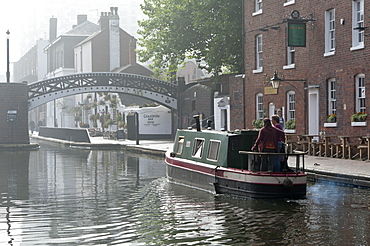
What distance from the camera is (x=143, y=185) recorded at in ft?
57.4

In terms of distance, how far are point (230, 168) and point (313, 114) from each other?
1172 centimetres

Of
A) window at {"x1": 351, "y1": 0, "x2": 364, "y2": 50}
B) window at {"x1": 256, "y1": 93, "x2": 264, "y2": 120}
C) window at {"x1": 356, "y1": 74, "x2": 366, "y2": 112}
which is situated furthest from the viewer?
window at {"x1": 256, "y1": 93, "x2": 264, "y2": 120}

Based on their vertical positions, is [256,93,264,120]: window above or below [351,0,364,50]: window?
below

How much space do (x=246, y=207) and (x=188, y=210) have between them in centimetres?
115

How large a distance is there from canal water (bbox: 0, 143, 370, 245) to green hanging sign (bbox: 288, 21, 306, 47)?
887 cm

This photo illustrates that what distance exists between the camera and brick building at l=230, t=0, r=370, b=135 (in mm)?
22234

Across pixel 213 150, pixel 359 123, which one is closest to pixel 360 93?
pixel 359 123

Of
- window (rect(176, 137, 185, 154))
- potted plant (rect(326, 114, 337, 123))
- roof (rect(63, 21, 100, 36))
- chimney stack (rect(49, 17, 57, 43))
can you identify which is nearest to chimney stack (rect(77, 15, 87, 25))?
roof (rect(63, 21, 100, 36))

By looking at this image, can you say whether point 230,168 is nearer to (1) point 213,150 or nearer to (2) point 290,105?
(1) point 213,150

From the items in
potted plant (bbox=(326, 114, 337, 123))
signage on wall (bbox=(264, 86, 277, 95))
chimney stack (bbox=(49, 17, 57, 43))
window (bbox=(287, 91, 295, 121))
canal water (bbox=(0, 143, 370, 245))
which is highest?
chimney stack (bbox=(49, 17, 57, 43))

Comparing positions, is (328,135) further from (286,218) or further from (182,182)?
(286,218)

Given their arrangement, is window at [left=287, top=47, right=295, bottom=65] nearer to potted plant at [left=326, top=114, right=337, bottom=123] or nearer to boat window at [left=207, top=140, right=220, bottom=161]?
potted plant at [left=326, top=114, right=337, bottom=123]

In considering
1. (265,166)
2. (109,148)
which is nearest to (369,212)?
(265,166)

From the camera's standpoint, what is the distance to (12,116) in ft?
138
